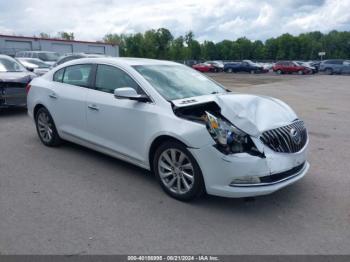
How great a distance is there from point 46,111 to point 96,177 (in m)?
1.99

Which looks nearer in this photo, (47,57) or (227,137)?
(227,137)

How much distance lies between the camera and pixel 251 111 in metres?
4.00

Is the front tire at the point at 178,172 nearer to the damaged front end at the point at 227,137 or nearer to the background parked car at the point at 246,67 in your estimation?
the damaged front end at the point at 227,137

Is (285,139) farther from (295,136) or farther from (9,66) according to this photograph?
(9,66)

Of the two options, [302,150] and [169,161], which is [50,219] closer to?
→ [169,161]

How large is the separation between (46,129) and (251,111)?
3.84m

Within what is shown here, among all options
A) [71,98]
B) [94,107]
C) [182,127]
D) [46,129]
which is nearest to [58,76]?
[71,98]

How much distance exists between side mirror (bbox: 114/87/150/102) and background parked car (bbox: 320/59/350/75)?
40.3 meters

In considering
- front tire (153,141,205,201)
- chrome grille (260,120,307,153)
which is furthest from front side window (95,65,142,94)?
chrome grille (260,120,307,153)

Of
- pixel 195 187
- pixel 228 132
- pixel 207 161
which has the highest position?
pixel 228 132

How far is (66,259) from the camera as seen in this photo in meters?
2.91

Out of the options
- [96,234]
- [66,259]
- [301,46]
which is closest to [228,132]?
[96,234]

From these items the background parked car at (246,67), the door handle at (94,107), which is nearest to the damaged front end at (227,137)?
the door handle at (94,107)

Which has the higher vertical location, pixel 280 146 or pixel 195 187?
pixel 280 146
